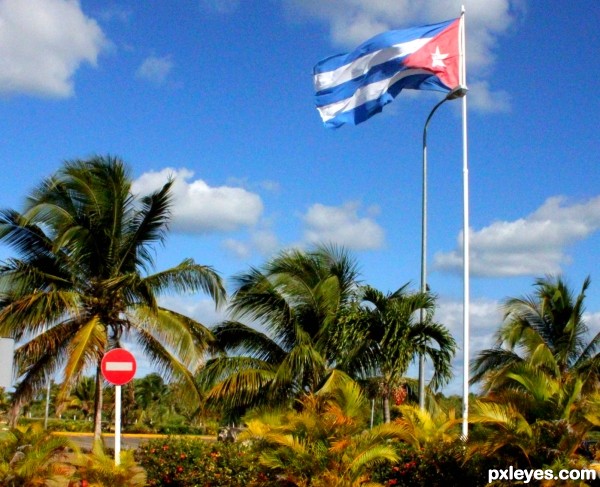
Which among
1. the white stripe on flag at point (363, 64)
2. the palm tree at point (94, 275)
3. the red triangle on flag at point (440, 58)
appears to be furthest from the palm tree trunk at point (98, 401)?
the red triangle on flag at point (440, 58)

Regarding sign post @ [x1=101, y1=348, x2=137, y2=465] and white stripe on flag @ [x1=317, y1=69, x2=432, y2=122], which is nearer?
sign post @ [x1=101, y1=348, x2=137, y2=465]

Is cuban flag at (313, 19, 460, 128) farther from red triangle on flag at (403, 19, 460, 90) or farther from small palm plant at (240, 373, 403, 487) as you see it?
small palm plant at (240, 373, 403, 487)

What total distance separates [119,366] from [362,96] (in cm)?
672

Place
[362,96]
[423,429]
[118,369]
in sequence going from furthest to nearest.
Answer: [362,96], [118,369], [423,429]

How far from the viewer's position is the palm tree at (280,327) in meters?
18.2

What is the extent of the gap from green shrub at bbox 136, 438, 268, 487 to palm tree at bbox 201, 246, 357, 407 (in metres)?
4.12

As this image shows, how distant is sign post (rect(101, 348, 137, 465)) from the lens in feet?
44.4

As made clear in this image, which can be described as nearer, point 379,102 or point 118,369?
point 118,369

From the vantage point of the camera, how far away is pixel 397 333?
A: 53.1 feet

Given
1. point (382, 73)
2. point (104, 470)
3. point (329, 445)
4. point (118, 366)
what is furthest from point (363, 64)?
point (104, 470)

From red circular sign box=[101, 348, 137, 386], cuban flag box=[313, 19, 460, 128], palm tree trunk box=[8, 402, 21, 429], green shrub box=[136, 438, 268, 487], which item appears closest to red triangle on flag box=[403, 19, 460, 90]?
cuban flag box=[313, 19, 460, 128]

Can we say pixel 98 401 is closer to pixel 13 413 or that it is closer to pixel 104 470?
pixel 13 413

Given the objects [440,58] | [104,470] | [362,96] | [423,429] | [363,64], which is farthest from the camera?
[363,64]

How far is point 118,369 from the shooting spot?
Result: 1365cm
